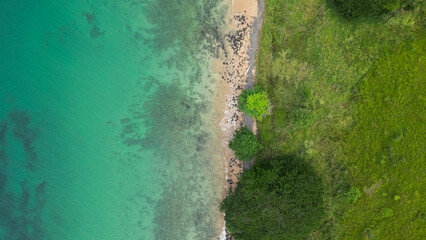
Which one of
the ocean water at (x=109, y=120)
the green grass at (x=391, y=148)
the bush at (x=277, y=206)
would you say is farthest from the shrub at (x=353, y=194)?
the ocean water at (x=109, y=120)

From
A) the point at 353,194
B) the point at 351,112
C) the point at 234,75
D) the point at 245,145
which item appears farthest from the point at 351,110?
the point at 234,75

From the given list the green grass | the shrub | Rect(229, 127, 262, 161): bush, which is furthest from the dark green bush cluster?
the shrub

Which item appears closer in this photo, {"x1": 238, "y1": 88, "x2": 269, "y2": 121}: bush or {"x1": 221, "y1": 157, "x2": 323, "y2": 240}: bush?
{"x1": 221, "y1": 157, "x2": 323, "y2": 240}: bush

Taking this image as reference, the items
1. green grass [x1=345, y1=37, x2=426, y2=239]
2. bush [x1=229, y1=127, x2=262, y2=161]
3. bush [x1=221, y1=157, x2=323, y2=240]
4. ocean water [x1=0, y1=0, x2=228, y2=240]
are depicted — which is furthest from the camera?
ocean water [x1=0, y1=0, x2=228, y2=240]

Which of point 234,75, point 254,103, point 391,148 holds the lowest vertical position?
point 391,148

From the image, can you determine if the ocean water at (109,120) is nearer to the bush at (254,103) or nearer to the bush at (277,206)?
the bush at (254,103)

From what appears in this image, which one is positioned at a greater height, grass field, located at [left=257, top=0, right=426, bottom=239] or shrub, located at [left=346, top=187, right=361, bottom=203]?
grass field, located at [left=257, top=0, right=426, bottom=239]

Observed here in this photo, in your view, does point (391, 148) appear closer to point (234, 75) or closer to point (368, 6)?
point (368, 6)

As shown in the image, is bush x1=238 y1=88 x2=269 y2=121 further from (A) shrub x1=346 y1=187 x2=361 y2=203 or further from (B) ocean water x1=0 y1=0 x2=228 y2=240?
(A) shrub x1=346 y1=187 x2=361 y2=203
